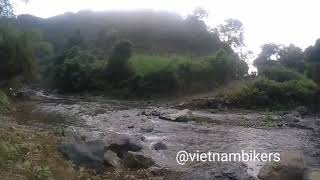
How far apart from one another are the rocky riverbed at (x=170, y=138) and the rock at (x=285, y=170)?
558 millimetres

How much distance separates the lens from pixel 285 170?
1152cm

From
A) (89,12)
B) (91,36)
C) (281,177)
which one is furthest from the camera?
(89,12)

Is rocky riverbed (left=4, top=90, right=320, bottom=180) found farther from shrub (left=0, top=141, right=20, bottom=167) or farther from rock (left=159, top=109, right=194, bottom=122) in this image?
shrub (left=0, top=141, right=20, bottom=167)

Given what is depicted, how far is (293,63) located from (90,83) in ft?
99.3

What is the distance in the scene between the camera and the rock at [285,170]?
11445 mm

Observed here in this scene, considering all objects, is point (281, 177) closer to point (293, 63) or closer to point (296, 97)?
point (296, 97)

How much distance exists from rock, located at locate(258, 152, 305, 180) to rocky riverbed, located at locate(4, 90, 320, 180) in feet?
1.83

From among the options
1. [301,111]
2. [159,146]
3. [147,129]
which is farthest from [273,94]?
[159,146]

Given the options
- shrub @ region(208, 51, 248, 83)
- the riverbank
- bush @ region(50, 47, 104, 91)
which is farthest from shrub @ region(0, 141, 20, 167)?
shrub @ region(208, 51, 248, 83)

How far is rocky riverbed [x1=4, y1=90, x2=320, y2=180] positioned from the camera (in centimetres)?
1274

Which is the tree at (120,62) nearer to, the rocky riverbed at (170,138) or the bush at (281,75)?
the bush at (281,75)

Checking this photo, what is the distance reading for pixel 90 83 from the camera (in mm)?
50969

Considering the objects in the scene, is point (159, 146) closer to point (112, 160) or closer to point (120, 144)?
point (120, 144)

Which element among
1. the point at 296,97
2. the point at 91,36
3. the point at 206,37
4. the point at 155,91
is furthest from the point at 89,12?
the point at 296,97
